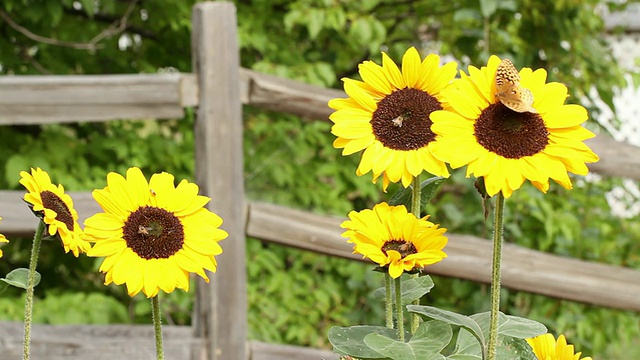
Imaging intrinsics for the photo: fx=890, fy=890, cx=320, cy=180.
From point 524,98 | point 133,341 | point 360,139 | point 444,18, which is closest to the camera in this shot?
point 524,98

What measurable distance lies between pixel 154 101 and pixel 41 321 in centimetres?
79

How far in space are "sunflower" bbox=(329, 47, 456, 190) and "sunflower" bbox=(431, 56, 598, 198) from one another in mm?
60

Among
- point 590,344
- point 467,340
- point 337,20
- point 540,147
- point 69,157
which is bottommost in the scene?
point 590,344

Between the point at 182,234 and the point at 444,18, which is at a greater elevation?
the point at 444,18

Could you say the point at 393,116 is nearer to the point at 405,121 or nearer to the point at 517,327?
the point at 405,121

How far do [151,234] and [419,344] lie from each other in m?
0.21

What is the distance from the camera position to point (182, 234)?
2.20 feet

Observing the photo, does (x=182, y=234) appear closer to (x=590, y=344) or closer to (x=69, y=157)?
(x=69, y=157)

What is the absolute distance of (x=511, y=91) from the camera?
2.01 ft

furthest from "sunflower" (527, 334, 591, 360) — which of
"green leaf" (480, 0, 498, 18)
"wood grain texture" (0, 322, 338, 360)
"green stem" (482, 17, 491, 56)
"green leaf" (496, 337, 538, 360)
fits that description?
"green stem" (482, 17, 491, 56)

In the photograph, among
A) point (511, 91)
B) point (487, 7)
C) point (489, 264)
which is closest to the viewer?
point (511, 91)

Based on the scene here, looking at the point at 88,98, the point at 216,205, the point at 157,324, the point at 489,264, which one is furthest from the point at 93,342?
the point at 157,324

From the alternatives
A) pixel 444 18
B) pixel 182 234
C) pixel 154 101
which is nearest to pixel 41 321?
pixel 154 101

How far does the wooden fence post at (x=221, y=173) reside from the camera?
8.10 feet
